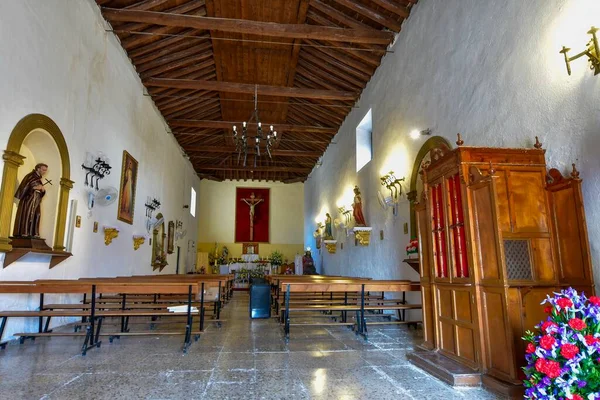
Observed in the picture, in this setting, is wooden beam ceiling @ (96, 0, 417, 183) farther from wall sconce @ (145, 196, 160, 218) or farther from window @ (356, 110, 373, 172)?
wall sconce @ (145, 196, 160, 218)

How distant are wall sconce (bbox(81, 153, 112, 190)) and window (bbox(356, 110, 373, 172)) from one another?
575 centimetres

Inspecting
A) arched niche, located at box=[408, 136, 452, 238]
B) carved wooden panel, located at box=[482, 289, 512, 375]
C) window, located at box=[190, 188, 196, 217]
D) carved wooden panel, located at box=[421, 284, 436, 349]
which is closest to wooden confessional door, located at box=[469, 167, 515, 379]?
carved wooden panel, located at box=[482, 289, 512, 375]

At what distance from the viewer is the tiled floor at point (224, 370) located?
2506mm

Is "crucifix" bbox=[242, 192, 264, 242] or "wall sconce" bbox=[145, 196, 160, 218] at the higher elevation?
"crucifix" bbox=[242, 192, 264, 242]

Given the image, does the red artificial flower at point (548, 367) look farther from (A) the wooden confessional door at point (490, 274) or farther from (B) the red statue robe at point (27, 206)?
(B) the red statue robe at point (27, 206)

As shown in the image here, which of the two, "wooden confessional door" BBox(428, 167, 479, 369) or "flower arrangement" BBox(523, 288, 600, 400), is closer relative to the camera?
"flower arrangement" BBox(523, 288, 600, 400)

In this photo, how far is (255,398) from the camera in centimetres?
240

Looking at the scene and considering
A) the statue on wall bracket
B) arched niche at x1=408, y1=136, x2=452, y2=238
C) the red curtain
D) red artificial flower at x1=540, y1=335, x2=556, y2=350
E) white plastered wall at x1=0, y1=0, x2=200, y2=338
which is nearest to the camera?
red artificial flower at x1=540, y1=335, x2=556, y2=350

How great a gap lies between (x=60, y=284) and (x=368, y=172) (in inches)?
254

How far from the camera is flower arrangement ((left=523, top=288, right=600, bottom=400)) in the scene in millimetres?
1737

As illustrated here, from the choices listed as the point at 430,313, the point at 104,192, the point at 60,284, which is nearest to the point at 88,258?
the point at 104,192

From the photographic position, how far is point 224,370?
3.02m

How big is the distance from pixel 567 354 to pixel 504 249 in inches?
42.7

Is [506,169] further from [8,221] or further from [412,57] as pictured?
[8,221]
